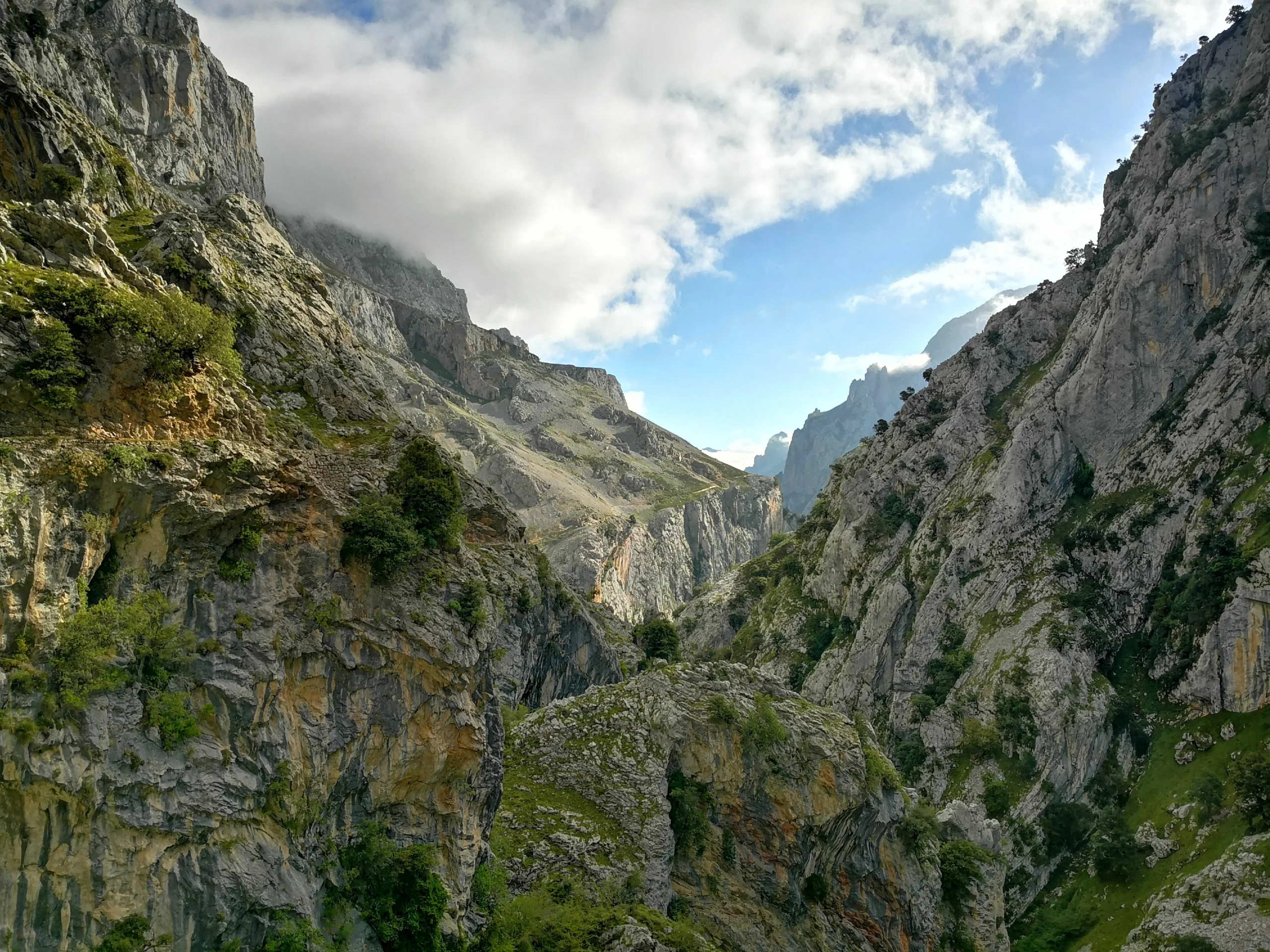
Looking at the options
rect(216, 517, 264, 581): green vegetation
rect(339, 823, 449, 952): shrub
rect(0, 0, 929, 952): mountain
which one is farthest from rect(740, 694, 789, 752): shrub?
rect(216, 517, 264, 581): green vegetation

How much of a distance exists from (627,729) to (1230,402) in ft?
281

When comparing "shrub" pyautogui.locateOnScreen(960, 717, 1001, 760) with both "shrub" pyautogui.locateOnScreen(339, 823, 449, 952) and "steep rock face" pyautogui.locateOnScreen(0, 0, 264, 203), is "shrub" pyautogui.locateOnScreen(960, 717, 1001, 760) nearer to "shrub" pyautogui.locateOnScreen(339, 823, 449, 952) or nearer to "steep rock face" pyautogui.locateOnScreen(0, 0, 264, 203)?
"shrub" pyautogui.locateOnScreen(339, 823, 449, 952)

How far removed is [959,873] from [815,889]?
12261 mm

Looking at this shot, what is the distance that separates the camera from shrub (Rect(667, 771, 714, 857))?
3741cm

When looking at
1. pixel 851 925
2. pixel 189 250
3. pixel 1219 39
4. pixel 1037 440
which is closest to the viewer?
pixel 189 250

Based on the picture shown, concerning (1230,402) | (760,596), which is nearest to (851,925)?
(1230,402)

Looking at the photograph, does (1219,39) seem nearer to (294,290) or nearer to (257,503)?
(294,290)

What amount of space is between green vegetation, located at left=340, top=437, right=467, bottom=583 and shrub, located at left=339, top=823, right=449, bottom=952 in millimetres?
10164

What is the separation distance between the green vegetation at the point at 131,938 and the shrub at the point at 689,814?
24890 mm

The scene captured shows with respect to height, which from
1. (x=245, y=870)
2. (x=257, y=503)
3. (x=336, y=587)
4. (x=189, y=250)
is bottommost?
(x=245, y=870)

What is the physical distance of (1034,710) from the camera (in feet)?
250

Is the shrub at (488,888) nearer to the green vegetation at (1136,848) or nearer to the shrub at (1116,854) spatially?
the green vegetation at (1136,848)

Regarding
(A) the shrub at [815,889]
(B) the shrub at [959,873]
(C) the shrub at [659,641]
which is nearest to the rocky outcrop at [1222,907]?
(B) the shrub at [959,873]

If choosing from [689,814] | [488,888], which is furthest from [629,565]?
[488,888]
